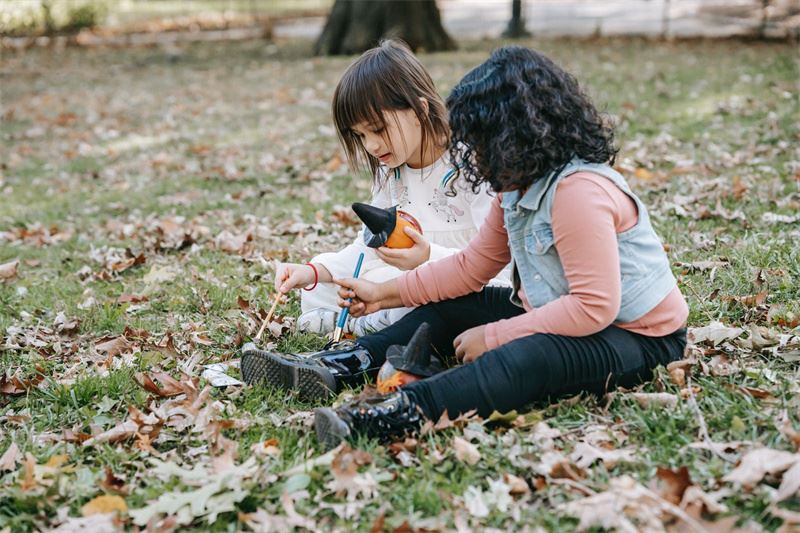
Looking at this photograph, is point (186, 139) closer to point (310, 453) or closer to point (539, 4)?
point (310, 453)

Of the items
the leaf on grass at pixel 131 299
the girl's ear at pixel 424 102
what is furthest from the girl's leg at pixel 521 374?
the leaf on grass at pixel 131 299

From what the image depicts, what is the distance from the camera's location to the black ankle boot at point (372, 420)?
245cm

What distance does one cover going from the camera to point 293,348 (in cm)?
347

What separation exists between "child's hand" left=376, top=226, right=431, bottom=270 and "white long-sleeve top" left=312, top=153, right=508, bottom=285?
0.74 ft

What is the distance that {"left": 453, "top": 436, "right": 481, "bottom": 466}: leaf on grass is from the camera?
2.39 meters

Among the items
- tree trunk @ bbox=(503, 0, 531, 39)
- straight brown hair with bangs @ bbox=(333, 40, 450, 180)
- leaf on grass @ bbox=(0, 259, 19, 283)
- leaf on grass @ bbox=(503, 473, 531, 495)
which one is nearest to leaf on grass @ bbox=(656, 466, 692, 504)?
leaf on grass @ bbox=(503, 473, 531, 495)

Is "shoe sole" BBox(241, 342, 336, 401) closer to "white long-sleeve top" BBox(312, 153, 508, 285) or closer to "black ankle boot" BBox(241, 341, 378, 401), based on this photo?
"black ankle boot" BBox(241, 341, 378, 401)

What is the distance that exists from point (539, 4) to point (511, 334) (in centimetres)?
2431

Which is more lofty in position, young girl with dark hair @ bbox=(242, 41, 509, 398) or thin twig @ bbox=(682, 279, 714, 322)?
young girl with dark hair @ bbox=(242, 41, 509, 398)

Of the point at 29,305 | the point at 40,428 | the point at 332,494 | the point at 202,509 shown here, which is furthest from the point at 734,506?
the point at 29,305

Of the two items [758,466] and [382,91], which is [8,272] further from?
[758,466]

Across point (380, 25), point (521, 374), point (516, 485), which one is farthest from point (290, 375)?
point (380, 25)

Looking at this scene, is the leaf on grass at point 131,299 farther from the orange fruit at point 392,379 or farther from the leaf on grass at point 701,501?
the leaf on grass at point 701,501

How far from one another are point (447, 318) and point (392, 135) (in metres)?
0.73
